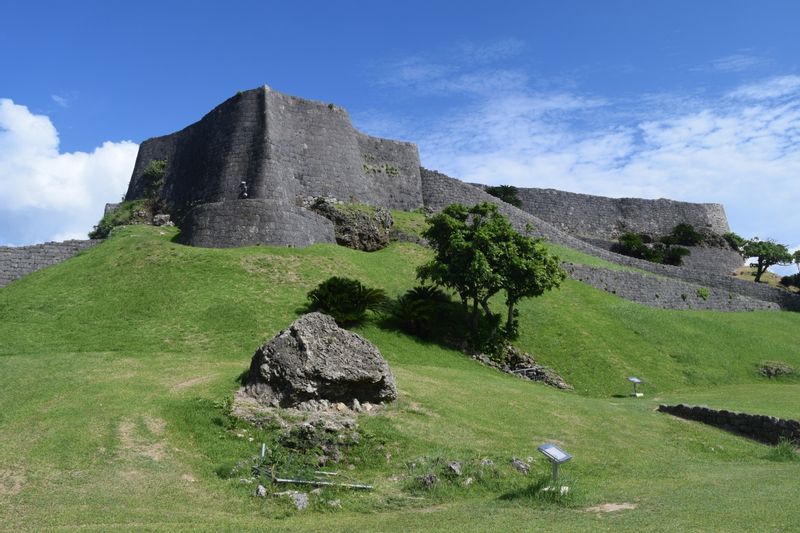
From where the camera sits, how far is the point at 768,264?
182 ft

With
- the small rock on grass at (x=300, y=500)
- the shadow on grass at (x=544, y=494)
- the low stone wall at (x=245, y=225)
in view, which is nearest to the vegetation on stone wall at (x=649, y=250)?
the low stone wall at (x=245, y=225)

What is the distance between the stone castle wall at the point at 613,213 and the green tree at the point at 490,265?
3229 centimetres

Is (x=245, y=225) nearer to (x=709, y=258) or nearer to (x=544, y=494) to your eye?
(x=544, y=494)

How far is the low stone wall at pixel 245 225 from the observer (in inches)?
1195

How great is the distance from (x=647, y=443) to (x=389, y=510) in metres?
8.25

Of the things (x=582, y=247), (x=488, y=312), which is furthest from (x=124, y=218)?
(x=582, y=247)

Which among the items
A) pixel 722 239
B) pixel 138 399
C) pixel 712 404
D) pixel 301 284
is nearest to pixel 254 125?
pixel 301 284

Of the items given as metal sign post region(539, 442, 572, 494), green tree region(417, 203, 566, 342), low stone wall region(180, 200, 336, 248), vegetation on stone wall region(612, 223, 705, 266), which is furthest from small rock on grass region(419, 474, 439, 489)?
vegetation on stone wall region(612, 223, 705, 266)

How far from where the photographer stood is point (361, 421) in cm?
1352

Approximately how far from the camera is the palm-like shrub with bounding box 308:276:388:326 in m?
23.4

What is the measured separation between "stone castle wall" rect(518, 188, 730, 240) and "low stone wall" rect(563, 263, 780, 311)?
757 inches

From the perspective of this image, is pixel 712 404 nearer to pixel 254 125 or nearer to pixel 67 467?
pixel 67 467

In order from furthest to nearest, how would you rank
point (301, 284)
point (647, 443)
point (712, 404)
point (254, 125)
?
point (254, 125) < point (301, 284) < point (712, 404) < point (647, 443)

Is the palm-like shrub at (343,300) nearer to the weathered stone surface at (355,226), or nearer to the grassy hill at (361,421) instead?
the grassy hill at (361,421)
